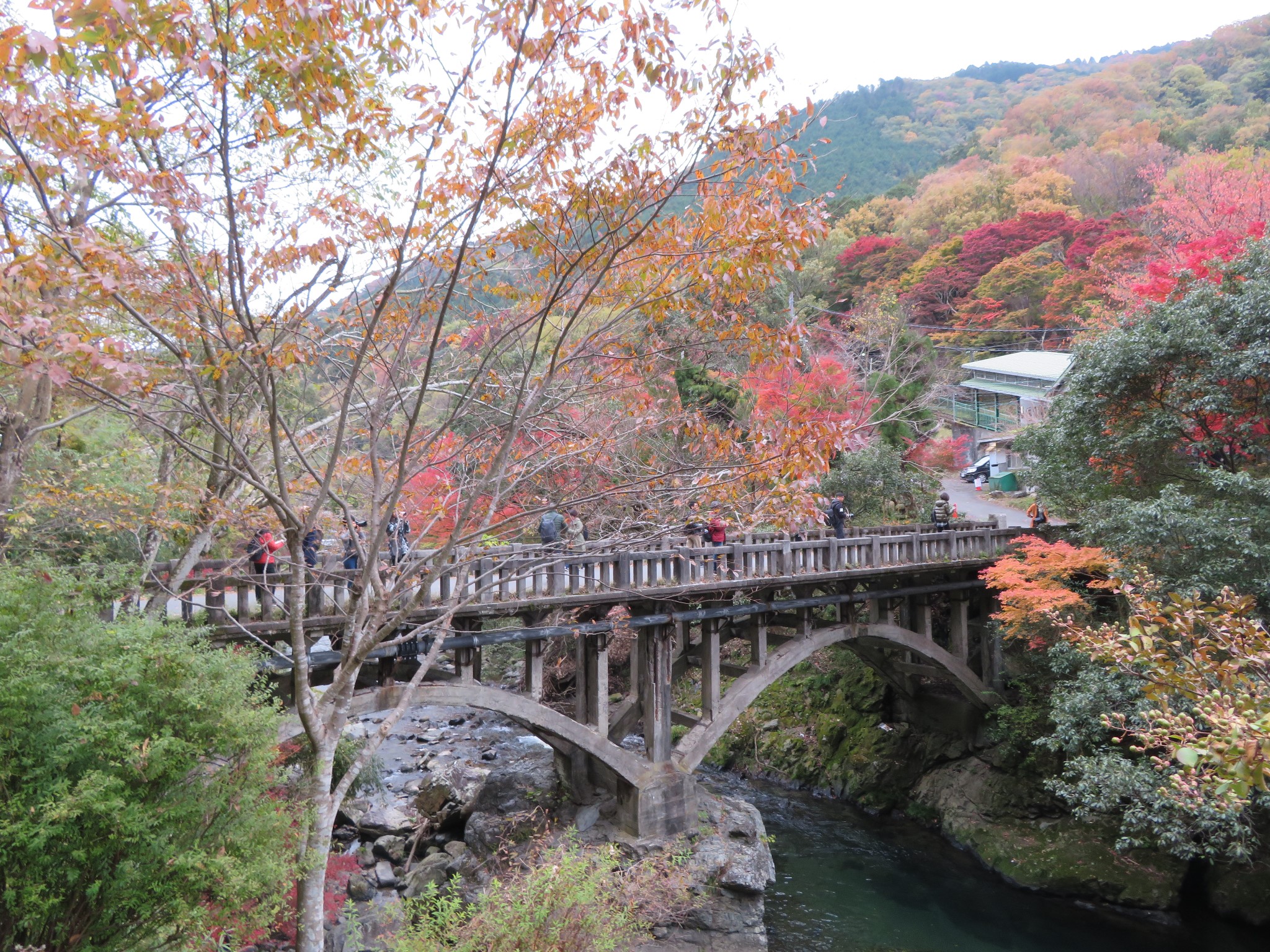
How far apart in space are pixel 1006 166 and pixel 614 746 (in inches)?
1539

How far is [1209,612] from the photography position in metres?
5.16

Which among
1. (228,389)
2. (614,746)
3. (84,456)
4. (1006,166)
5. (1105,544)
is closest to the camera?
(228,389)

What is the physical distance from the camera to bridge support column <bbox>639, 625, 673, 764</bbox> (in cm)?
1172

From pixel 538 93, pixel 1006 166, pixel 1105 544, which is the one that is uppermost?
pixel 1006 166

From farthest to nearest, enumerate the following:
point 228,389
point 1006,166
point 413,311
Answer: point 1006,166 → point 228,389 → point 413,311

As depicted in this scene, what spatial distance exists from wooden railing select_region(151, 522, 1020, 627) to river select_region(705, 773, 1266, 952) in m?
5.62

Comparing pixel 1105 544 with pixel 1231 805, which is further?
pixel 1105 544

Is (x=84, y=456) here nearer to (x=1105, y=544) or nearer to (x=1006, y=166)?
(x=1105, y=544)

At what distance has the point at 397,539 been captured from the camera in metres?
8.84

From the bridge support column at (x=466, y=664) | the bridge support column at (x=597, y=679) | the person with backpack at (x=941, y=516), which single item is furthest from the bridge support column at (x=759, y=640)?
the person with backpack at (x=941, y=516)

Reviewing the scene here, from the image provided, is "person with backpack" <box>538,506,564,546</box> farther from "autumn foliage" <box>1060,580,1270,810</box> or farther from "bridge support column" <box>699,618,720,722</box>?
"autumn foliage" <box>1060,580,1270,810</box>

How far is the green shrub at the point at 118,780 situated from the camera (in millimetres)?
4246

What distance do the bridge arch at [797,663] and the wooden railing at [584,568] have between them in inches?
55.7

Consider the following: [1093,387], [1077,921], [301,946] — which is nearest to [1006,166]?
[1093,387]
